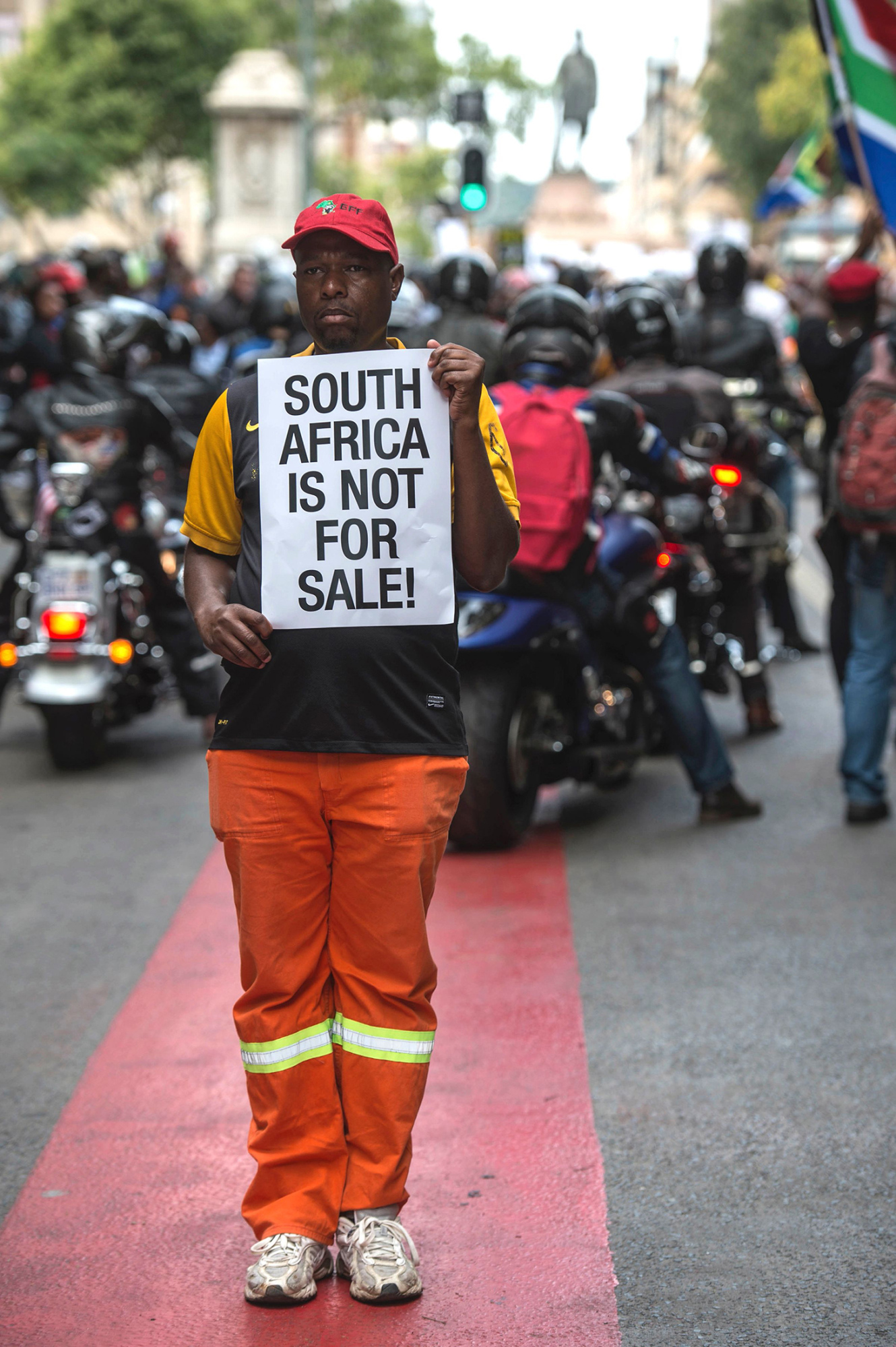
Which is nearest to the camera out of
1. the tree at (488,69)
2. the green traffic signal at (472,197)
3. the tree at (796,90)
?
the green traffic signal at (472,197)

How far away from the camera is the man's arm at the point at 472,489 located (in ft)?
10.3

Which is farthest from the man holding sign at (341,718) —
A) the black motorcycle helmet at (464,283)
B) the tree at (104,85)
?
the tree at (104,85)

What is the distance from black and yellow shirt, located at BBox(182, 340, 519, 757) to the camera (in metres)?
3.25

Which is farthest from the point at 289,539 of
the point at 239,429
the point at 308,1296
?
the point at 308,1296

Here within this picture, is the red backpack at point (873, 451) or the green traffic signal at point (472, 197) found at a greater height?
the red backpack at point (873, 451)

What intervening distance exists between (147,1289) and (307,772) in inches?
38.3

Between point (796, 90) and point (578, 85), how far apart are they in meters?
5.31

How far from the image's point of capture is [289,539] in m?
3.26

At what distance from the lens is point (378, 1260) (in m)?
3.26

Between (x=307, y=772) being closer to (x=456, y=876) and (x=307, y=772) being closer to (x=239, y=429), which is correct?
(x=239, y=429)

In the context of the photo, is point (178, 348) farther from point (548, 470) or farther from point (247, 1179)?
point (247, 1179)

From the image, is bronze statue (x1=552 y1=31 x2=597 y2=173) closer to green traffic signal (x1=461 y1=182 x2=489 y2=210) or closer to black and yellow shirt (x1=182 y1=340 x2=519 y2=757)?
green traffic signal (x1=461 y1=182 x2=489 y2=210)

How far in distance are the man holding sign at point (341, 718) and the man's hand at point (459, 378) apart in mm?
31

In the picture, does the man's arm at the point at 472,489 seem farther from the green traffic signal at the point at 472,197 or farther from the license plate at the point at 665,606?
the green traffic signal at the point at 472,197
